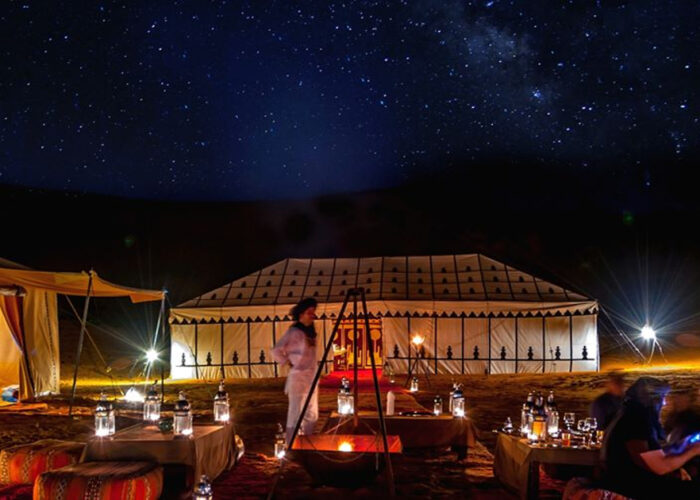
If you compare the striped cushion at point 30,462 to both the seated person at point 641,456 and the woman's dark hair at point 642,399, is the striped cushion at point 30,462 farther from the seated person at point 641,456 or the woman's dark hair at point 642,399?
the woman's dark hair at point 642,399

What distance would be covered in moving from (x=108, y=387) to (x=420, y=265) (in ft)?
27.6

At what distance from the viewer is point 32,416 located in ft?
32.3

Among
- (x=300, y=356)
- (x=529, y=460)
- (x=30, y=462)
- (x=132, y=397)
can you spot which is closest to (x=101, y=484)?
(x=30, y=462)

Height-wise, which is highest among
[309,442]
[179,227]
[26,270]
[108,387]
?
[179,227]

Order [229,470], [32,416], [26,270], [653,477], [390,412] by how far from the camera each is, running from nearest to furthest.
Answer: [653,477]
[229,470]
[390,412]
[32,416]
[26,270]

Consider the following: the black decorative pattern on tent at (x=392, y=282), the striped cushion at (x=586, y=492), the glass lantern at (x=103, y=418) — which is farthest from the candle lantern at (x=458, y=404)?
the black decorative pattern on tent at (x=392, y=282)

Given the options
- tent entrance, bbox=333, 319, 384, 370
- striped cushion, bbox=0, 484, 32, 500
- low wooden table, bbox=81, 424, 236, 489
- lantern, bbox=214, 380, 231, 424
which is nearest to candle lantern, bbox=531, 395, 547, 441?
low wooden table, bbox=81, 424, 236, 489

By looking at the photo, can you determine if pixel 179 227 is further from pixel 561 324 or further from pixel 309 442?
pixel 309 442

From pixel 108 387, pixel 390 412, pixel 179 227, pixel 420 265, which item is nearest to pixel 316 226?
pixel 179 227

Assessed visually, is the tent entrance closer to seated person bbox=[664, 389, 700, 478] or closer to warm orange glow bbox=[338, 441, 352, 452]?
warm orange glow bbox=[338, 441, 352, 452]

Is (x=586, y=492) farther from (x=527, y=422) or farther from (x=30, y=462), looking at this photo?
(x=30, y=462)

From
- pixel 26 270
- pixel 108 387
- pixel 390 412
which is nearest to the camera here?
pixel 390 412

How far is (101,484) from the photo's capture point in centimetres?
443

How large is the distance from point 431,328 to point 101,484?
12545mm
